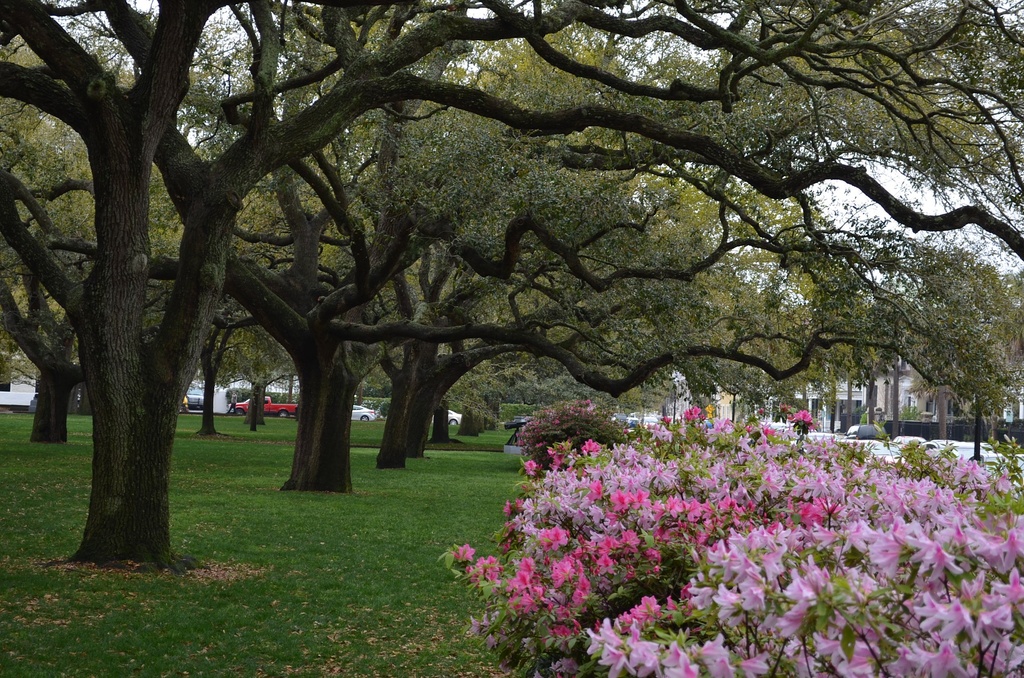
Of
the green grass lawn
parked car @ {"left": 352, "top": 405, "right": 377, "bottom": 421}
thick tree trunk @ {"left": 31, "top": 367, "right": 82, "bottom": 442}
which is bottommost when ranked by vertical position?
the green grass lawn

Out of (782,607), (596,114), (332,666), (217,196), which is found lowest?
(332,666)

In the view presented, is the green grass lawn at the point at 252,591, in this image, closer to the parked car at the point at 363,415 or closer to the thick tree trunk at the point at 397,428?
the thick tree trunk at the point at 397,428

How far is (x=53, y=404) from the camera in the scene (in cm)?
2552

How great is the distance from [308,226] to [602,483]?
47.1 feet

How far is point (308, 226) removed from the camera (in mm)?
17953

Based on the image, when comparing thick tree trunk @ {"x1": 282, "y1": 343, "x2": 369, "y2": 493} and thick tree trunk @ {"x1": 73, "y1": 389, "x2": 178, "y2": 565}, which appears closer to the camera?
thick tree trunk @ {"x1": 73, "y1": 389, "x2": 178, "y2": 565}

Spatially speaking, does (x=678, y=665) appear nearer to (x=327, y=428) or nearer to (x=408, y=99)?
(x=408, y=99)

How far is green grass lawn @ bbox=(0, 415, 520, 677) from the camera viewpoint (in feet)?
21.8

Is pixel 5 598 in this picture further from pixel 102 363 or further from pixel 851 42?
pixel 851 42

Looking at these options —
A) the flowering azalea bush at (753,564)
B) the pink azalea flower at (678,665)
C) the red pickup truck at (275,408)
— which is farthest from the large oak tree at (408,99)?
the red pickup truck at (275,408)

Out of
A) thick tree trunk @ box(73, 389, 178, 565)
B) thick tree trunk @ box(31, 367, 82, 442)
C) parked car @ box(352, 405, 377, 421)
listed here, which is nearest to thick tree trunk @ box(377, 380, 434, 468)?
thick tree trunk @ box(31, 367, 82, 442)

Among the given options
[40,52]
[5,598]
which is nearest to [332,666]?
[5,598]

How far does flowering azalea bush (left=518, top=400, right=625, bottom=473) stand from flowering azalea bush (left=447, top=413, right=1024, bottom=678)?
17011 millimetres

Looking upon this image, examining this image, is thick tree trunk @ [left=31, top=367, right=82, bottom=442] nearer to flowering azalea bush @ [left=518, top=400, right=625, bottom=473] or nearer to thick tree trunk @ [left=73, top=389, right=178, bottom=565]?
flowering azalea bush @ [left=518, top=400, right=625, bottom=473]
